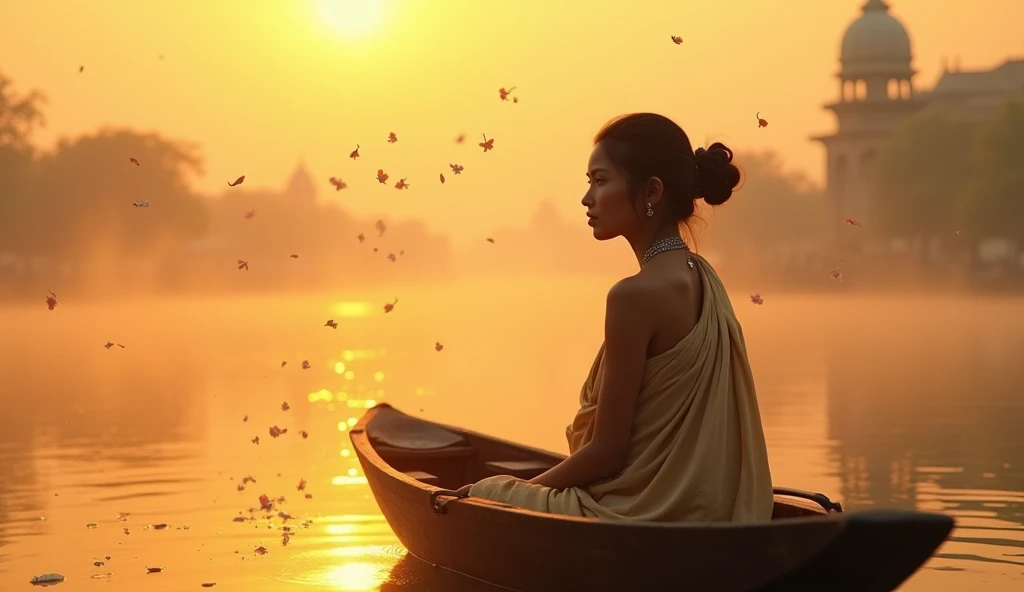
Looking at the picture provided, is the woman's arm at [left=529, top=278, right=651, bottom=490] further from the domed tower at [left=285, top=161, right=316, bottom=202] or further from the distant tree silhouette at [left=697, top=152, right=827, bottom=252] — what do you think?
the domed tower at [left=285, top=161, right=316, bottom=202]

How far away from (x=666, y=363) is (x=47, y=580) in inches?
139

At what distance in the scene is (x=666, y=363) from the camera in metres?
5.27

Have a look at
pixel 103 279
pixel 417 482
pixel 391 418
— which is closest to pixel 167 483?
pixel 391 418

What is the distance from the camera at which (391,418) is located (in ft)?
30.9

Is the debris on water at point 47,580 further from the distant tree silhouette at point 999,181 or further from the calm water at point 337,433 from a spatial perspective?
the distant tree silhouette at point 999,181

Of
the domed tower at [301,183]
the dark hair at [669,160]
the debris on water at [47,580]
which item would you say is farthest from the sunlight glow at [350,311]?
the domed tower at [301,183]

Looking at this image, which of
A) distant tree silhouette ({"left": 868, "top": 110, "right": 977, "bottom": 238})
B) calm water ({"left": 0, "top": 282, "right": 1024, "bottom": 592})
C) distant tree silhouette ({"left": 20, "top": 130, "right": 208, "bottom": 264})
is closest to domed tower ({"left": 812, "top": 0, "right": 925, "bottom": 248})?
distant tree silhouette ({"left": 868, "top": 110, "right": 977, "bottom": 238})

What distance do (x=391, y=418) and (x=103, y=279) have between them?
214 ft

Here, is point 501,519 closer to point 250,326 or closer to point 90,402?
point 90,402

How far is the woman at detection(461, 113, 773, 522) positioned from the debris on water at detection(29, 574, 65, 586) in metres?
3.02

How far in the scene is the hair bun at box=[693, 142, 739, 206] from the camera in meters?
5.38

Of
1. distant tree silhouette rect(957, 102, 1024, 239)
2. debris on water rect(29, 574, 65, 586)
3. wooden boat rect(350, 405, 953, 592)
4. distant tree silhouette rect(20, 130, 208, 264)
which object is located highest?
distant tree silhouette rect(20, 130, 208, 264)

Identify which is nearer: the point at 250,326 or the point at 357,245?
the point at 250,326

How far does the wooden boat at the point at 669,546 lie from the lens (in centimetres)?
475
